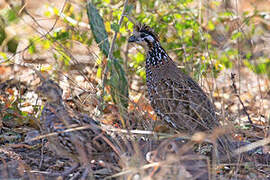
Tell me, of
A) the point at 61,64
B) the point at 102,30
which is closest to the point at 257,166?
the point at 102,30

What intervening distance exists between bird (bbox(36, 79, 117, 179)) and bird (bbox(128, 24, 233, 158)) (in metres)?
1.21

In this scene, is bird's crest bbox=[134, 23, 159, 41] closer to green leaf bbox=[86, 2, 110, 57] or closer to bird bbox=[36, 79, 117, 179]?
green leaf bbox=[86, 2, 110, 57]

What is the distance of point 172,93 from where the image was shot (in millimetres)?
5645

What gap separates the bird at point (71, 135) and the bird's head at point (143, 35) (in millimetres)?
1878

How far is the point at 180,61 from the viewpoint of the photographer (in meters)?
7.70

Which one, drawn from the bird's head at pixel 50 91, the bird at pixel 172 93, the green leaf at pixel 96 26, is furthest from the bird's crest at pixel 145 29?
the bird's head at pixel 50 91

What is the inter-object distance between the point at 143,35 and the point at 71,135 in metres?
2.38

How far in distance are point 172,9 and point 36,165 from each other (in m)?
3.47

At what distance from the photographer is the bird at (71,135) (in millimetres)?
4117

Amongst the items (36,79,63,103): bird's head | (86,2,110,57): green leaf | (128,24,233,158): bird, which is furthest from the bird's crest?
(36,79,63,103): bird's head

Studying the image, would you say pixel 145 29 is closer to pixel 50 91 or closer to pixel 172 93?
pixel 172 93

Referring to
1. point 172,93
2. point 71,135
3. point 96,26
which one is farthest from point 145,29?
point 71,135

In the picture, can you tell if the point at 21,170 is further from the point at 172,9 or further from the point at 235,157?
the point at 172,9

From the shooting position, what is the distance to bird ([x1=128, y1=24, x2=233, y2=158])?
17.6 feet
